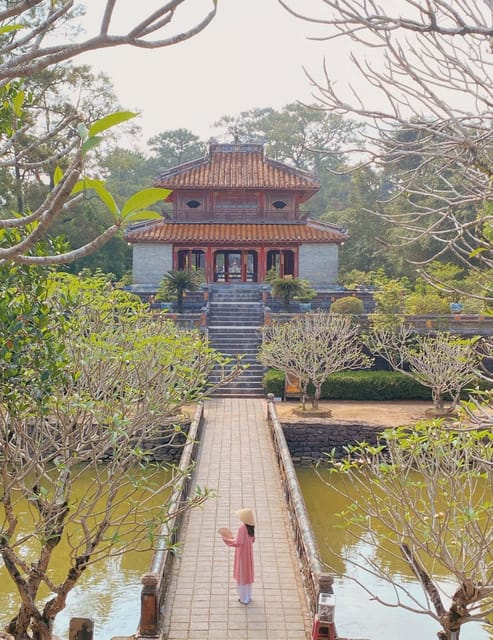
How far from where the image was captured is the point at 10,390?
14.8ft

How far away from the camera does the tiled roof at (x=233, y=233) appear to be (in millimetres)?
27594

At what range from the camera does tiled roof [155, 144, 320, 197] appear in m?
28.6

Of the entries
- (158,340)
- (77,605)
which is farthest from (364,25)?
(77,605)

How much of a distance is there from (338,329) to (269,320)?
378 centimetres

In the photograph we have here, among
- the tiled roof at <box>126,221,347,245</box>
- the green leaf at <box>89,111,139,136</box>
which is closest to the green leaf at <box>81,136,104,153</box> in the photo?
the green leaf at <box>89,111,139,136</box>

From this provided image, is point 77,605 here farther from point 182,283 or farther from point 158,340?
point 182,283

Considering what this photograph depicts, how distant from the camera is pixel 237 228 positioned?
28.6 meters

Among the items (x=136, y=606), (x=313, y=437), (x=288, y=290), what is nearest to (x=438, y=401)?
(x=313, y=437)

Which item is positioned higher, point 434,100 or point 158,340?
point 434,100

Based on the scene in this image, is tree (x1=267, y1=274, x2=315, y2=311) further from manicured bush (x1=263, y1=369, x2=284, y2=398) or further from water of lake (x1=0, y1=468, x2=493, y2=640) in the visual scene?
water of lake (x1=0, y1=468, x2=493, y2=640)

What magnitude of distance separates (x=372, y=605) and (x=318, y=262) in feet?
65.3

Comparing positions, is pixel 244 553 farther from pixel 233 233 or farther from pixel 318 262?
pixel 318 262

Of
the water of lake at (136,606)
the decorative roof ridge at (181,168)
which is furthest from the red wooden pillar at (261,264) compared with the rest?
the water of lake at (136,606)

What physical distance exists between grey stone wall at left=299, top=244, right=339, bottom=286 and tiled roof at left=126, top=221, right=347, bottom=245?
0.56 meters
